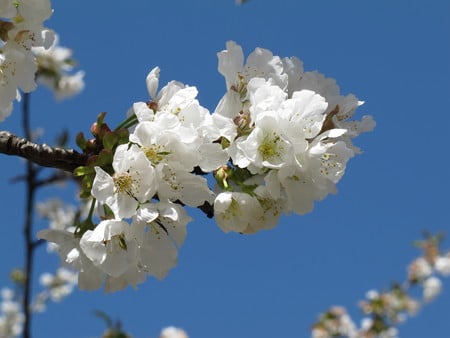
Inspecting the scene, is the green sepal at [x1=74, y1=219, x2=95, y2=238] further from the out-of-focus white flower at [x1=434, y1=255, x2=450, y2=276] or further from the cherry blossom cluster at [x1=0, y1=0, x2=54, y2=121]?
the out-of-focus white flower at [x1=434, y1=255, x2=450, y2=276]

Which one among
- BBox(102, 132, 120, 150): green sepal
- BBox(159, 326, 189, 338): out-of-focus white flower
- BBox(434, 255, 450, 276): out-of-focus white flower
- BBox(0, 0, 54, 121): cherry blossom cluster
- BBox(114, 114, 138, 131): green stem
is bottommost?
BBox(102, 132, 120, 150): green sepal

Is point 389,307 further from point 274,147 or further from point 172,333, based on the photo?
point 274,147

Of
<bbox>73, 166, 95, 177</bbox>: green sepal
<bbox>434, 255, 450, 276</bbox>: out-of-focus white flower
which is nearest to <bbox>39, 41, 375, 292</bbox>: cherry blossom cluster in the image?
<bbox>73, 166, 95, 177</bbox>: green sepal

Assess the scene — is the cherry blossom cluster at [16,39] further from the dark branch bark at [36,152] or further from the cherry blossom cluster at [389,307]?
the cherry blossom cluster at [389,307]

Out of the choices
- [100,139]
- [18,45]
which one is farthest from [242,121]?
[18,45]

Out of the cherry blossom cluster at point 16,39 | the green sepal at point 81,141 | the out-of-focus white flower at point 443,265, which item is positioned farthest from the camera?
the out-of-focus white flower at point 443,265

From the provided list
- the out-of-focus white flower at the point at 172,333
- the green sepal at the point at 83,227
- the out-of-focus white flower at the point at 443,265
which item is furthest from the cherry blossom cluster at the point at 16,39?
the out-of-focus white flower at the point at 443,265
